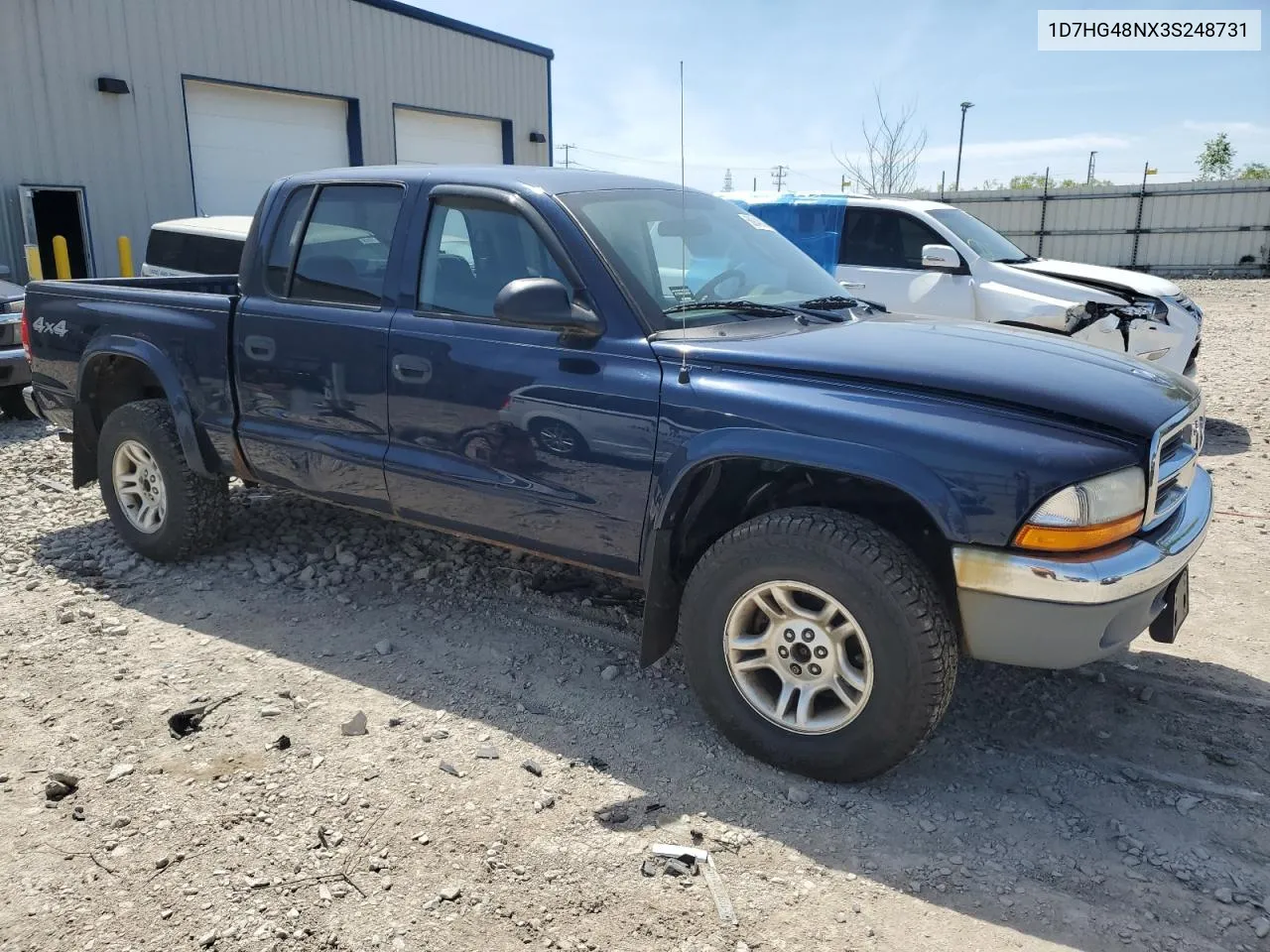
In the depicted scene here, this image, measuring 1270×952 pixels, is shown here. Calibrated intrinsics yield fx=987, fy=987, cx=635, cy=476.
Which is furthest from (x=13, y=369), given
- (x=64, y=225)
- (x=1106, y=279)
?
(x=1106, y=279)

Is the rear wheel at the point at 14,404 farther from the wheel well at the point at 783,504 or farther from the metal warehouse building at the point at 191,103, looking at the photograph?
the wheel well at the point at 783,504

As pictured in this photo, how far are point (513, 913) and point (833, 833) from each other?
3.18 ft

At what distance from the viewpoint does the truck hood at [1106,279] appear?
7828mm

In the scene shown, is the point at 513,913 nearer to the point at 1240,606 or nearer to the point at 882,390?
the point at 882,390

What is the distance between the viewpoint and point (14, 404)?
8680 mm

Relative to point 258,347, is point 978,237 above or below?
above

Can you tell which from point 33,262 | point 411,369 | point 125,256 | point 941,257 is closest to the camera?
point 411,369

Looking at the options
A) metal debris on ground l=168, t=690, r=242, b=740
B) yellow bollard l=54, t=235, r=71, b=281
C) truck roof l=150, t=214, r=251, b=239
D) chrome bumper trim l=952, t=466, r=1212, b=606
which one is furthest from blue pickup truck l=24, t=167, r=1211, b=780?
yellow bollard l=54, t=235, r=71, b=281

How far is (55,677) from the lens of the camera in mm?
3875

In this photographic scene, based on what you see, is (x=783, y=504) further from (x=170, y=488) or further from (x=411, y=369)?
(x=170, y=488)

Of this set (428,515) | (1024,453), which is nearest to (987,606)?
(1024,453)

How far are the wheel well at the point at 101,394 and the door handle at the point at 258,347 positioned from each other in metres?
0.90

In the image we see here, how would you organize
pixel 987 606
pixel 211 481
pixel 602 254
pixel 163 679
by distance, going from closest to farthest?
pixel 987 606
pixel 602 254
pixel 163 679
pixel 211 481

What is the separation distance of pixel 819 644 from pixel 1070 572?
2.49 feet
